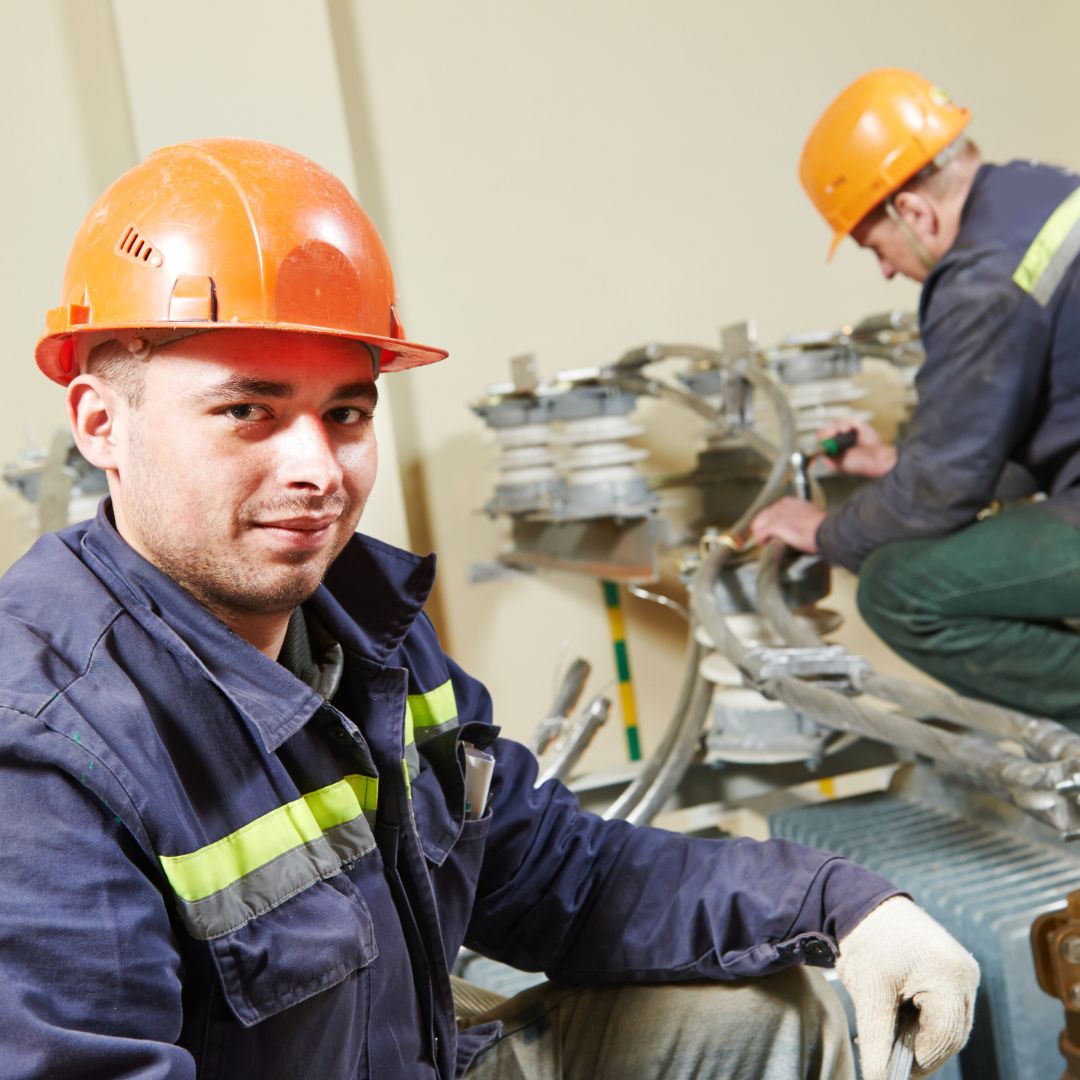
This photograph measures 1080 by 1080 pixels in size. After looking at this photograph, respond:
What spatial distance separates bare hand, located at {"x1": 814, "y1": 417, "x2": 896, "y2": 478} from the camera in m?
Answer: 2.48

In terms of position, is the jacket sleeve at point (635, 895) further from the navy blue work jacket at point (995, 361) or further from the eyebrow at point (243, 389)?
the navy blue work jacket at point (995, 361)

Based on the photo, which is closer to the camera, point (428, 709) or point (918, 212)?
point (428, 709)

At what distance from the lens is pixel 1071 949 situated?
132cm

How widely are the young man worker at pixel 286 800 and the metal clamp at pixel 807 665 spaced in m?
0.66

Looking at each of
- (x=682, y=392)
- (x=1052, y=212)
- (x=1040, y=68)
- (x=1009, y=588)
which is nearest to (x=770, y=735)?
(x=1009, y=588)

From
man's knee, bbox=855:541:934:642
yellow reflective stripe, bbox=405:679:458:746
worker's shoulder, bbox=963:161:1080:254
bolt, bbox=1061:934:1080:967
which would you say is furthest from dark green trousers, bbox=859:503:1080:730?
yellow reflective stripe, bbox=405:679:458:746

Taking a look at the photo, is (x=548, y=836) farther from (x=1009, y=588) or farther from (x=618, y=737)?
(x=618, y=737)

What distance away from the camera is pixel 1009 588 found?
6.81 ft

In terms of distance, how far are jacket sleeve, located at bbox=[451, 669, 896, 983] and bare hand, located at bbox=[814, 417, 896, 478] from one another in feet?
4.51

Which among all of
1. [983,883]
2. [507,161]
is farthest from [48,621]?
[507,161]

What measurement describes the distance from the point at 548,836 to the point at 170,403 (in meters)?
0.59

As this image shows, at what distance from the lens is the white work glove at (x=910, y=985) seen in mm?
1063

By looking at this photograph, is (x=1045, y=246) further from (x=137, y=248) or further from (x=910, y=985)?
(x=137, y=248)

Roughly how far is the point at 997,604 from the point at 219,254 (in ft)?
5.07
